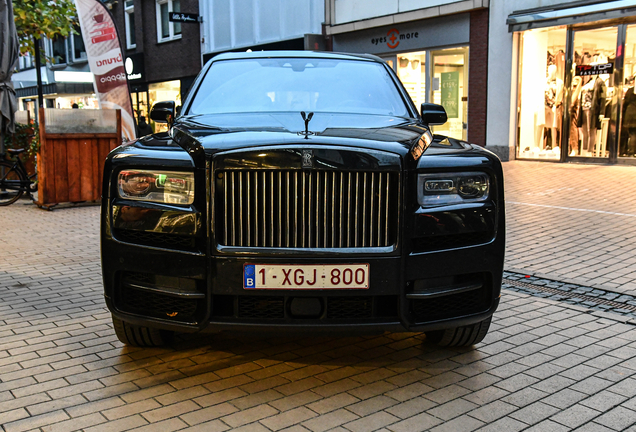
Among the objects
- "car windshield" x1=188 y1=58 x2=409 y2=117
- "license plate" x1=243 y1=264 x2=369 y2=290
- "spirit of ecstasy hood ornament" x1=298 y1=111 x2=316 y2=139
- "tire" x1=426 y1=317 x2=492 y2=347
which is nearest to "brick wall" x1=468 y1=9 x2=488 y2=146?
"car windshield" x1=188 y1=58 x2=409 y2=117

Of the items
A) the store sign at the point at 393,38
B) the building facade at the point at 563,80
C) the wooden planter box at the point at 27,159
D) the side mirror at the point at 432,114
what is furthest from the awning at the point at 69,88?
the side mirror at the point at 432,114

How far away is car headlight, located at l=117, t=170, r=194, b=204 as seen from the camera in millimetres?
3424

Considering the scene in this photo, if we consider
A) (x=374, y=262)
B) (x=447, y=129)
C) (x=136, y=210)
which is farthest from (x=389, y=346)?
(x=447, y=129)

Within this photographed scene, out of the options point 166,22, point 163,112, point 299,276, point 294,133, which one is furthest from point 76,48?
point 299,276

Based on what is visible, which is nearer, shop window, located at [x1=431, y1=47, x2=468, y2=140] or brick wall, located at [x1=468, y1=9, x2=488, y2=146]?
brick wall, located at [x1=468, y1=9, x2=488, y2=146]

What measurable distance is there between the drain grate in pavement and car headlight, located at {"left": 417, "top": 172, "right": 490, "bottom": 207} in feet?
6.91

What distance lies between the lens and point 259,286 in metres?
3.30

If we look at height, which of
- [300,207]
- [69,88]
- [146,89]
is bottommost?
[300,207]

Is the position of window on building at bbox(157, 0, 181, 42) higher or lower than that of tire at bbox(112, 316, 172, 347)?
higher

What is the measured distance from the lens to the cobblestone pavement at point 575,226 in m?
6.34

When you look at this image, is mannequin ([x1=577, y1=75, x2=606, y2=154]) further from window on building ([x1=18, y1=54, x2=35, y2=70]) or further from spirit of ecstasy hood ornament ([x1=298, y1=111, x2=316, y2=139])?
window on building ([x1=18, y1=54, x2=35, y2=70])

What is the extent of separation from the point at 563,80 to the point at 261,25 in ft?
42.1

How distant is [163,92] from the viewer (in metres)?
31.1

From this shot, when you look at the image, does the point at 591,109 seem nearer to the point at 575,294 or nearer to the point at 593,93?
the point at 593,93
